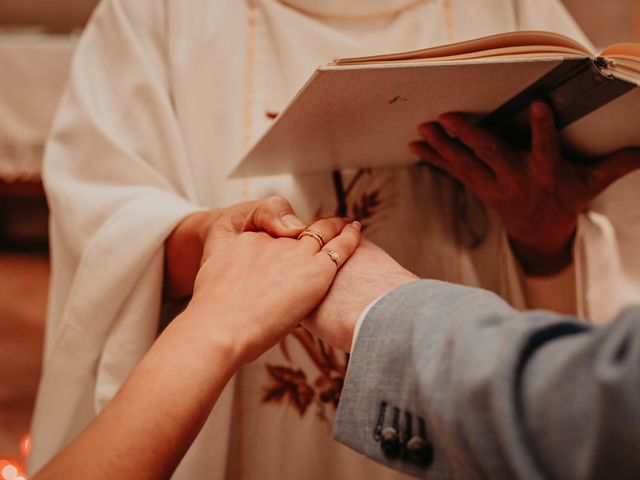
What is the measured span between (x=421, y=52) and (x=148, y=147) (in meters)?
0.46

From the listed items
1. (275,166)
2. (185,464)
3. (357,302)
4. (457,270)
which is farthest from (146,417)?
(457,270)

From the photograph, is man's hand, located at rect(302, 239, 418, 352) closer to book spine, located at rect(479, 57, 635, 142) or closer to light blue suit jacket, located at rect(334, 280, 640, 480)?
light blue suit jacket, located at rect(334, 280, 640, 480)

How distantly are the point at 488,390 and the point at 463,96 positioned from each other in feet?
1.21

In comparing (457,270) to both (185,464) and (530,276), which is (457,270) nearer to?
(530,276)

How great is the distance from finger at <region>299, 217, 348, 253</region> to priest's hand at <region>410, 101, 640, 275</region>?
0.52ft

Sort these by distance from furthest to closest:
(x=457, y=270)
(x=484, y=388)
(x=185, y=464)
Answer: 1. (x=457, y=270)
2. (x=185, y=464)
3. (x=484, y=388)

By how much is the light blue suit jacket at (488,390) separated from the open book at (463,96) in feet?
0.65

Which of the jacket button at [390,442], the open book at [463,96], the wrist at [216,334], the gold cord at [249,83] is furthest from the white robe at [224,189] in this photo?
the jacket button at [390,442]

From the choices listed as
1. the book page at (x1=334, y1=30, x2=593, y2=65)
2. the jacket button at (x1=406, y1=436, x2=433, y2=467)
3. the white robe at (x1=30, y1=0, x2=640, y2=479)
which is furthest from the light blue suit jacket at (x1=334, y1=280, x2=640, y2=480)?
the white robe at (x1=30, y1=0, x2=640, y2=479)

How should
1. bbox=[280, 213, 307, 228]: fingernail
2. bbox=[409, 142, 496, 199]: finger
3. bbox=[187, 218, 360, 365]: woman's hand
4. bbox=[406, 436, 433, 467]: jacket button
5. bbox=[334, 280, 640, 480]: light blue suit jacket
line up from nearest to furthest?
bbox=[334, 280, 640, 480]: light blue suit jacket
bbox=[406, 436, 433, 467]: jacket button
bbox=[187, 218, 360, 365]: woman's hand
bbox=[280, 213, 307, 228]: fingernail
bbox=[409, 142, 496, 199]: finger

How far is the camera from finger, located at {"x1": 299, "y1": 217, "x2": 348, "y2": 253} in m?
0.60

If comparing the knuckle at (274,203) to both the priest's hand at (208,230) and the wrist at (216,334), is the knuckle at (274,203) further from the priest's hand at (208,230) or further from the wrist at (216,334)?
the wrist at (216,334)

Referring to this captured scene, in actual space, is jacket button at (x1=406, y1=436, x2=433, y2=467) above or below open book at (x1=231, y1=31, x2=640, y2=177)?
below

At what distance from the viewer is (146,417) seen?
42 cm
